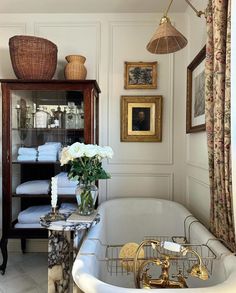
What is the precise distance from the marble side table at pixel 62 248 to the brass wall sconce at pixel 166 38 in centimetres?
118

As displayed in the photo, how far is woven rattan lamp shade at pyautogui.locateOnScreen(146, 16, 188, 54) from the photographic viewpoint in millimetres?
1551

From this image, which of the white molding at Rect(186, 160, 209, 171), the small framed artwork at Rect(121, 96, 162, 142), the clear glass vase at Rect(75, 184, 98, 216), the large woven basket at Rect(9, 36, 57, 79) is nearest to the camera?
the clear glass vase at Rect(75, 184, 98, 216)

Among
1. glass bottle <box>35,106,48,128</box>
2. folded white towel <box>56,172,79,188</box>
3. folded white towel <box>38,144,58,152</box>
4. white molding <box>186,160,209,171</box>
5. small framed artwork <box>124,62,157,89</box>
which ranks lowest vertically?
folded white towel <box>56,172,79,188</box>

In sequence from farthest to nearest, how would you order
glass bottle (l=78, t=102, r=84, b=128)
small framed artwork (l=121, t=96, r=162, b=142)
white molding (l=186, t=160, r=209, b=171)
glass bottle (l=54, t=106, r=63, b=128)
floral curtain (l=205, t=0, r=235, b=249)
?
small framed artwork (l=121, t=96, r=162, b=142), glass bottle (l=54, t=106, r=63, b=128), glass bottle (l=78, t=102, r=84, b=128), white molding (l=186, t=160, r=209, b=171), floral curtain (l=205, t=0, r=235, b=249)

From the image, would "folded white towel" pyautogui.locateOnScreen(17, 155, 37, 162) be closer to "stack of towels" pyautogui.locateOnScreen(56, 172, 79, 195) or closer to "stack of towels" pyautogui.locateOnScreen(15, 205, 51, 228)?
"stack of towels" pyautogui.locateOnScreen(56, 172, 79, 195)

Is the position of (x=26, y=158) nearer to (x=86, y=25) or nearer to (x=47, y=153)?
(x=47, y=153)

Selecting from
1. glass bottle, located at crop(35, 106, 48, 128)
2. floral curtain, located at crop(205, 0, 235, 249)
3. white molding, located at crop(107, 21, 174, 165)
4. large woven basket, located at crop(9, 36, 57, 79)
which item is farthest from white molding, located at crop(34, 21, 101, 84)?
floral curtain, located at crop(205, 0, 235, 249)

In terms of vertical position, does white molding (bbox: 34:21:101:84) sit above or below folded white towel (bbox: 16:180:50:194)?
above

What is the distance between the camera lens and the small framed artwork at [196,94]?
6.42ft

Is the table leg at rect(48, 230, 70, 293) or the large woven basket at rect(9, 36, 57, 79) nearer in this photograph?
the table leg at rect(48, 230, 70, 293)

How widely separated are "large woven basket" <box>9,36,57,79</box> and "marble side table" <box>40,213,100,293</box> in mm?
1275

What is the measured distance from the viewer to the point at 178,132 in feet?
8.55

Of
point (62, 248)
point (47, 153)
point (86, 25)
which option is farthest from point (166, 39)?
point (62, 248)

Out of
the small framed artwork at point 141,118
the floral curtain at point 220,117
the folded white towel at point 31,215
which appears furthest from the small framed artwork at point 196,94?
the folded white towel at point 31,215
